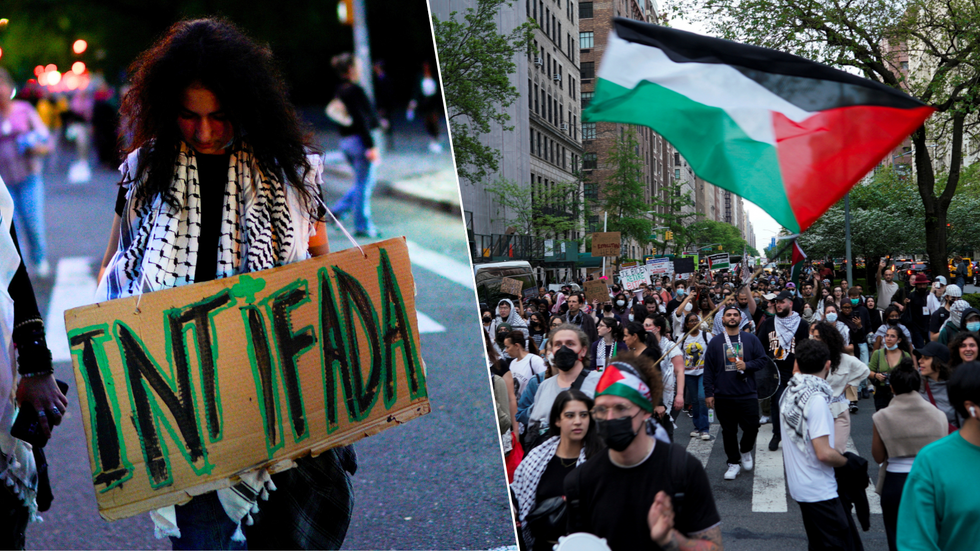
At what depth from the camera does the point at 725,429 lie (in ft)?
25.9

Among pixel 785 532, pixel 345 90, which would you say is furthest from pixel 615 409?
pixel 345 90

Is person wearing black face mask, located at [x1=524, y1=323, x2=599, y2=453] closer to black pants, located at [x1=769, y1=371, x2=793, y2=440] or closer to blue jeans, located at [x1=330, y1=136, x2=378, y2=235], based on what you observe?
blue jeans, located at [x1=330, y1=136, x2=378, y2=235]

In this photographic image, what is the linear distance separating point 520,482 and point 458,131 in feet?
76.3

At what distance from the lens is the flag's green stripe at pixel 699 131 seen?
377 centimetres

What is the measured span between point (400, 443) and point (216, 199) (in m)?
2.84

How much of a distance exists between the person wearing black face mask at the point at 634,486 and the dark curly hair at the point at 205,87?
142cm

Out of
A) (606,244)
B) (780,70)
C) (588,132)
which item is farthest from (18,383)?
(588,132)

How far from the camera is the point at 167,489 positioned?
2.30 meters

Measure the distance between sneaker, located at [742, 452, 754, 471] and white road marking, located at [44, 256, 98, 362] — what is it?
6.24 metres

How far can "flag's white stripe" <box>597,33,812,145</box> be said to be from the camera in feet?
12.4

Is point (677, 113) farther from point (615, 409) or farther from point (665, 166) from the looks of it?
point (665, 166)

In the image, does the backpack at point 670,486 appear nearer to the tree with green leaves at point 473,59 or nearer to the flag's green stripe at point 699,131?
the flag's green stripe at point 699,131

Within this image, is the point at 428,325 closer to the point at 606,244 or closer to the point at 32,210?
the point at 32,210

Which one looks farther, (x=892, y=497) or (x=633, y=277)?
(x=633, y=277)
